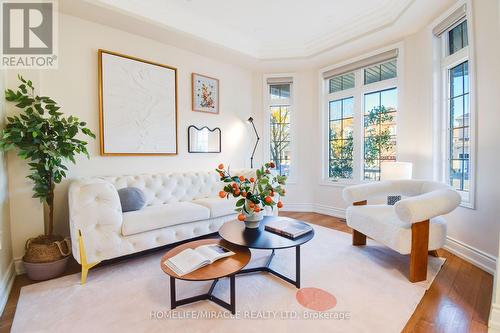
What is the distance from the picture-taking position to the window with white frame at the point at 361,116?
3.62 m

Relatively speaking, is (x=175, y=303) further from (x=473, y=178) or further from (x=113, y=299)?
(x=473, y=178)

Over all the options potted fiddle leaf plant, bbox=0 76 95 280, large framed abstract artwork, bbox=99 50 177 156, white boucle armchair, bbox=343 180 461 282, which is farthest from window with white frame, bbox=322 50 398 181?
potted fiddle leaf plant, bbox=0 76 95 280

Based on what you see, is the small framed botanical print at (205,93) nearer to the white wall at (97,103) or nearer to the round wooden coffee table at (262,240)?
the white wall at (97,103)

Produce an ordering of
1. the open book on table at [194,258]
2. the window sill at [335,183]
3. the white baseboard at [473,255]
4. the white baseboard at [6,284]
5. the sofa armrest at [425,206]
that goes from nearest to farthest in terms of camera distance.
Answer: the open book on table at [194,258]
the white baseboard at [6,284]
the sofa armrest at [425,206]
the white baseboard at [473,255]
the window sill at [335,183]

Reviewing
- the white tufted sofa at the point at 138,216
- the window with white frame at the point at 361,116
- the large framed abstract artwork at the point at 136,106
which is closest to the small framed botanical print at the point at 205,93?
the large framed abstract artwork at the point at 136,106

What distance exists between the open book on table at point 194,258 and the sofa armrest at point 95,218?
0.82 meters

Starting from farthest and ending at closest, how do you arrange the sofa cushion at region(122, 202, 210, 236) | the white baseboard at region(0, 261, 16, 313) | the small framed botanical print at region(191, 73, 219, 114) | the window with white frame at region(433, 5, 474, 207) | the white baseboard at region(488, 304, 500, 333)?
the small framed botanical print at region(191, 73, 219, 114), the window with white frame at region(433, 5, 474, 207), the sofa cushion at region(122, 202, 210, 236), the white baseboard at region(0, 261, 16, 313), the white baseboard at region(488, 304, 500, 333)

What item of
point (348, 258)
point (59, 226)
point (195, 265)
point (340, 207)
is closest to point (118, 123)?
point (59, 226)

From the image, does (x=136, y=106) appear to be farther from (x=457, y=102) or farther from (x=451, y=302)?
(x=457, y=102)

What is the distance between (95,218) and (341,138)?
3788mm

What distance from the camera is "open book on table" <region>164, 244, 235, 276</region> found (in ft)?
5.04

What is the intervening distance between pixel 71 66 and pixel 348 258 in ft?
11.9

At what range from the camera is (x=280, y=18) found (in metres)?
3.36

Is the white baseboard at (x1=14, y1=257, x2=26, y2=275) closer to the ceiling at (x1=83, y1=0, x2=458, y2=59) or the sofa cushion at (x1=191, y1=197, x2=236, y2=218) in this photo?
the sofa cushion at (x1=191, y1=197, x2=236, y2=218)
